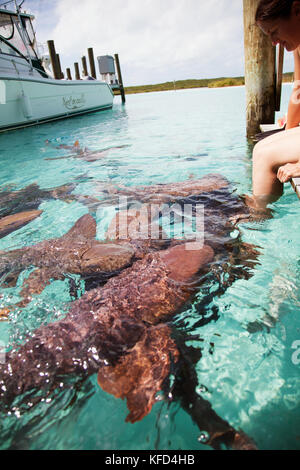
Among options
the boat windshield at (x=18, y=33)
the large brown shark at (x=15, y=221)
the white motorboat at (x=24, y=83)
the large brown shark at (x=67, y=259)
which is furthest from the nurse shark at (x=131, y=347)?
the boat windshield at (x=18, y=33)

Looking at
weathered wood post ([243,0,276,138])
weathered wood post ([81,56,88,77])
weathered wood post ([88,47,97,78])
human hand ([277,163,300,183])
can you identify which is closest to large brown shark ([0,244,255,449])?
human hand ([277,163,300,183])

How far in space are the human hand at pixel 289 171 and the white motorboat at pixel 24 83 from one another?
1167cm

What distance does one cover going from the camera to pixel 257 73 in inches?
213

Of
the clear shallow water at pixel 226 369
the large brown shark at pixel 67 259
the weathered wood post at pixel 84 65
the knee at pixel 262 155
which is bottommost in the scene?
the clear shallow water at pixel 226 369

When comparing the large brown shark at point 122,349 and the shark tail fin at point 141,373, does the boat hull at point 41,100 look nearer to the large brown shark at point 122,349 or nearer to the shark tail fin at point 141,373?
the large brown shark at point 122,349

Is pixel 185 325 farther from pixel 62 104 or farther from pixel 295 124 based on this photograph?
pixel 62 104

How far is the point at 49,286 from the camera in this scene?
2.18m

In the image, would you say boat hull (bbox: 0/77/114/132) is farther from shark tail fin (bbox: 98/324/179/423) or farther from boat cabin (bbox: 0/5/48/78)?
shark tail fin (bbox: 98/324/179/423)

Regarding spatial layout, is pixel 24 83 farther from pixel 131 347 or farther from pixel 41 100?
pixel 131 347

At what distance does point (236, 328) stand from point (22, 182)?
4.97 m

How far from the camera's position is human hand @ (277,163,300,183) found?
2.01 m

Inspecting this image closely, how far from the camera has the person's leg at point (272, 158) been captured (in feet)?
6.88

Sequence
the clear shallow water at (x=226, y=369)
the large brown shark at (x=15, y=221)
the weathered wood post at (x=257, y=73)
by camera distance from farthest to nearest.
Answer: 1. the weathered wood post at (x=257, y=73)
2. the large brown shark at (x=15, y=221)
3. the clear shallow water at (x=226, y=369)

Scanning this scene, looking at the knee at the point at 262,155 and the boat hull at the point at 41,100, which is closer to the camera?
the knee at the point at 262,155
